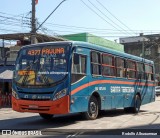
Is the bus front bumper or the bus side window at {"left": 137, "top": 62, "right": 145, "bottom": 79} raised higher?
the bus side window at {"left": 137, "top": 62, "right": 145, "bottom": 79}

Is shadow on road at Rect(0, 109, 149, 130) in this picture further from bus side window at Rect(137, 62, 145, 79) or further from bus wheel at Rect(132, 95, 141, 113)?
bus side window at Rect(137, 62, 145, 79)

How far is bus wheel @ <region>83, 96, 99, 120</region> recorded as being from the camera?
48.8 feet

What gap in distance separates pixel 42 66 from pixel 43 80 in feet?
1.98

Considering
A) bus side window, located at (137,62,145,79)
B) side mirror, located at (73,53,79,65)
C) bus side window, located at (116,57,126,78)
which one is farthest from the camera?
bus side window, located at (137,62,145,79)

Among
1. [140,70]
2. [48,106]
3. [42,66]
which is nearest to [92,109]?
[48,106]

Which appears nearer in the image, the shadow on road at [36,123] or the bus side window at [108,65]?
the shadow on road at [36,123]

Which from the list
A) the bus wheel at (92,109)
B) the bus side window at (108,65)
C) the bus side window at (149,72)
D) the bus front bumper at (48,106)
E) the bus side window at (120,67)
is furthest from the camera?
the bus side window at (149,72)

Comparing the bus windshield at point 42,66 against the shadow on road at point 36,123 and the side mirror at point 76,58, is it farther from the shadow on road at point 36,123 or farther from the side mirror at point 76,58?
the shadow on road at point 36,123

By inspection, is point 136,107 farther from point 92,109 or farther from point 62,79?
point 62,79

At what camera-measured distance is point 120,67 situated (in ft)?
60.3

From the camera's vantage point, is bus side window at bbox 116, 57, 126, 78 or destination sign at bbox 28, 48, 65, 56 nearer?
destination sign at bbox 28, 48, 65, 56

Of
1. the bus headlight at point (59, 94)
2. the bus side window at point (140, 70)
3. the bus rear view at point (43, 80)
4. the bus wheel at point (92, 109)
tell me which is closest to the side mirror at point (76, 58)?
the bus rear view at point (43, 80)

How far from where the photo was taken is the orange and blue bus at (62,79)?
43.4 ft

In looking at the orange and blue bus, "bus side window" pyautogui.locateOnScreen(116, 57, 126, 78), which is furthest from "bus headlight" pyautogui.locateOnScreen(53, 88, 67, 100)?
"bus side window" pyautogui.locateOnScreen(116, 57, 126, 78)
